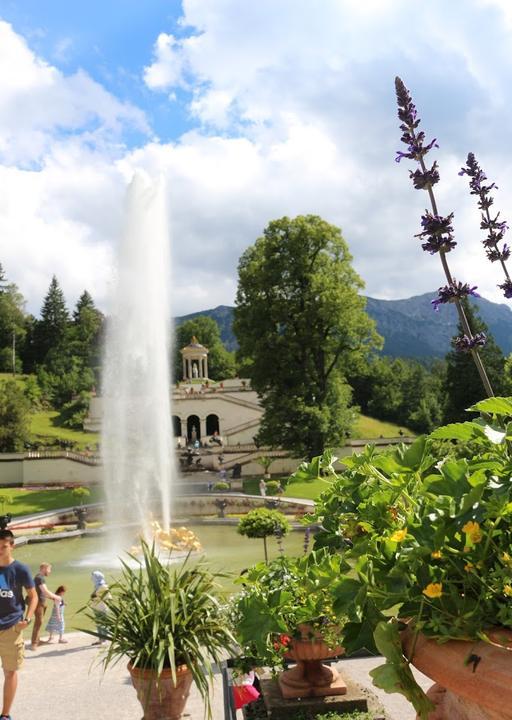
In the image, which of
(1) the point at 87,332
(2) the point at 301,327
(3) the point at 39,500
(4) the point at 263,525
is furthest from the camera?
(1) the point at 87,332

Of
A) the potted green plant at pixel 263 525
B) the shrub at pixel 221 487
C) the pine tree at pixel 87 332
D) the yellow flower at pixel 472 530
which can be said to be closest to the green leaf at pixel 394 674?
the yellow flower at pixel 472 530

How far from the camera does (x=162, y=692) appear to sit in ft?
19.5

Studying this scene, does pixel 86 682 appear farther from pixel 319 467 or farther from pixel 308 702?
pixel 319 467

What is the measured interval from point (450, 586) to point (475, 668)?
0.21 metres

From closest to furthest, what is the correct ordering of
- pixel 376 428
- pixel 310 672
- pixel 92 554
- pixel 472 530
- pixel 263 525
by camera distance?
pixel 472 530 → pixel 310 672 → pixel 263 525 → pixel 92 554 → pixel 376 428

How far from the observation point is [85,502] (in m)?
35.2

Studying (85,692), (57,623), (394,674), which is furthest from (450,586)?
(57,623)

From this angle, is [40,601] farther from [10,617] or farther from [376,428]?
[376,428]

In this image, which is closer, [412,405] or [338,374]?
[338,374]

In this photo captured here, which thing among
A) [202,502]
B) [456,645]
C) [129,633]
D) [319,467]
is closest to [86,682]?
[129,633]

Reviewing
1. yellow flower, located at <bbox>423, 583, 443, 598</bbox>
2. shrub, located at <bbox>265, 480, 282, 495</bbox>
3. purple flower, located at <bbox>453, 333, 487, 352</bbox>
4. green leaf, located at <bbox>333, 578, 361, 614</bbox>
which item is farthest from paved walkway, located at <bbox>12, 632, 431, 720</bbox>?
shrub, located at <bbox>265, 480, 282, 495</bbox>

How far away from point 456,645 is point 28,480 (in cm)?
4652

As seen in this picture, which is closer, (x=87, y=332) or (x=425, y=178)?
(x=425, y=178)

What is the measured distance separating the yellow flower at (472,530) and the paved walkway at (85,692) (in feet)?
17.5
